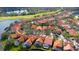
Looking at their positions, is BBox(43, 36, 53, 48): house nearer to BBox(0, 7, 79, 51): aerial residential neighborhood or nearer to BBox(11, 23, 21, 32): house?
BBox(0, 7, 79, 51): aerial residential neighborhood

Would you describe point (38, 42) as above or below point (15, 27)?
below

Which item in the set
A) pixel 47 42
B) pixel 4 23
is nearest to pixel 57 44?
pixel 47 42

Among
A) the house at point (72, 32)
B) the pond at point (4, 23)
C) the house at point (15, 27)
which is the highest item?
the pond at point (4, 23)

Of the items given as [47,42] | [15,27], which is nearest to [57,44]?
[47,42]

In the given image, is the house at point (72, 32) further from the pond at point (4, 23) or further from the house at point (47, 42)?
the pond at point (4, 23)

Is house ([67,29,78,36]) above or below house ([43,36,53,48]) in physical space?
above

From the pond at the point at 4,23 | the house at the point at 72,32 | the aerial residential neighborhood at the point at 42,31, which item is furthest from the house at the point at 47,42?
the pond at the point at 4,23

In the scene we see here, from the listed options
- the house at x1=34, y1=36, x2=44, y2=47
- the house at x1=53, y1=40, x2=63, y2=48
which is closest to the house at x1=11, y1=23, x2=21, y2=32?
the house at x1=34, y1=36, x2=44, y2=47

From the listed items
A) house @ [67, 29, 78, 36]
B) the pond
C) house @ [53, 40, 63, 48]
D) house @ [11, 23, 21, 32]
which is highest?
the pond

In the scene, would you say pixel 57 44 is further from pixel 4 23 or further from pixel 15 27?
pixel 4 23

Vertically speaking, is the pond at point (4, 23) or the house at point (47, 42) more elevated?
the pond at point (4, 23)

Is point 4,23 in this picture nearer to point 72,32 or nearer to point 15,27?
point 15,27
